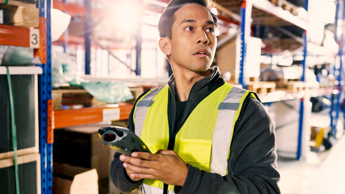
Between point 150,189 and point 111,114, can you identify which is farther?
point 111,114

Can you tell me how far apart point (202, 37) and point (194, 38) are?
1.7 inches

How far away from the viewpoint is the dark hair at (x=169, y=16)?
166 centimetres

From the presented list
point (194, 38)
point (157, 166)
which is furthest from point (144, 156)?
point (194, 38)

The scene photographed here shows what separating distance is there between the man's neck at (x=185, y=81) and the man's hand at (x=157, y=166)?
0.55 meters

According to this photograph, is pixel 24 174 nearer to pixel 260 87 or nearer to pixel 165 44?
pixel 165 44

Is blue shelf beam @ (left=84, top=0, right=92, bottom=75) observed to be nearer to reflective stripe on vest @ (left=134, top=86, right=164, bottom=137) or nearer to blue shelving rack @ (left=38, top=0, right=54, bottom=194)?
blue shelving rack @ (left=38, top=0, right=54, bottom=194)

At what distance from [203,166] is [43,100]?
1512 millimetres

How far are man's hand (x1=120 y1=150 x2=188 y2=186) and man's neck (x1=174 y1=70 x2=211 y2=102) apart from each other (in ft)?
1.81

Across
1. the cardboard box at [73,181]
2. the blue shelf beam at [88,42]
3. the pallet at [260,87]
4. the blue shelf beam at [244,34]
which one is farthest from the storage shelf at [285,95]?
the blue shelf beam at [88,42]

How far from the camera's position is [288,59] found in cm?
783

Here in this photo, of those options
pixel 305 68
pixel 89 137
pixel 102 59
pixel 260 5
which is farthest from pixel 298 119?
pixel 102 59

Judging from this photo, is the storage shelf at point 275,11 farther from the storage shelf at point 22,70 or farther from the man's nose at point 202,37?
the storage shelf at point 22,70

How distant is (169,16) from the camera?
1.73 meters

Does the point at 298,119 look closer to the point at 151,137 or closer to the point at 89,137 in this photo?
the point at 89,137
